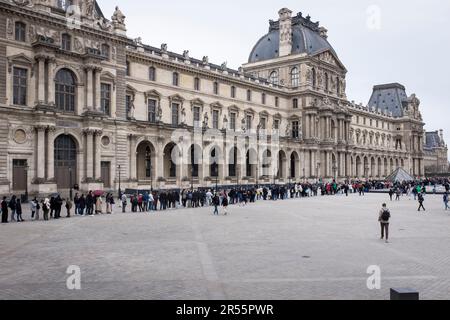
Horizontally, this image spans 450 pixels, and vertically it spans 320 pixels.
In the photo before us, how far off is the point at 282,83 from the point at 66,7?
145 feet

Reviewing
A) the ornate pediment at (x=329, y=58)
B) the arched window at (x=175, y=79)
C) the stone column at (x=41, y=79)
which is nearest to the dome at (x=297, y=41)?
the ornate pediment at (x=329, y=58)

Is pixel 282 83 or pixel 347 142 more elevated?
pixel 282 83

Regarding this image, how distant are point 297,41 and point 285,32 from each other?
2.69 m

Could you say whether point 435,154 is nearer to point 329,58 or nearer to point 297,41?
point 329,58

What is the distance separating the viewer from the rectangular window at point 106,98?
42.4 metres

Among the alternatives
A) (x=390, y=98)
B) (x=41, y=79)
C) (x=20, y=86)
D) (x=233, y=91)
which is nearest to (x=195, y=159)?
(x=233, y=91)

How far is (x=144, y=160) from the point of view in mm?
51125

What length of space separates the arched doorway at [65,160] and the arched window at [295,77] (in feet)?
151

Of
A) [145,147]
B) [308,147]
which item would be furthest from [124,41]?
[308,147]

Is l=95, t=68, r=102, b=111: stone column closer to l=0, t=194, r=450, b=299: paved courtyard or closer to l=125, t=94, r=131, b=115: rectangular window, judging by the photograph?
l=125, t=94, r=131, b=115: rectangular window

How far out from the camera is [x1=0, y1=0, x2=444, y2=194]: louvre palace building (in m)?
36.4

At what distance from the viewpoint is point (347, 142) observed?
8381cm

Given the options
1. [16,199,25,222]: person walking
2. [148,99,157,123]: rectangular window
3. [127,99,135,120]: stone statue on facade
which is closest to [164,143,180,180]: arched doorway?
[148,99,157,123]: rectangular window
